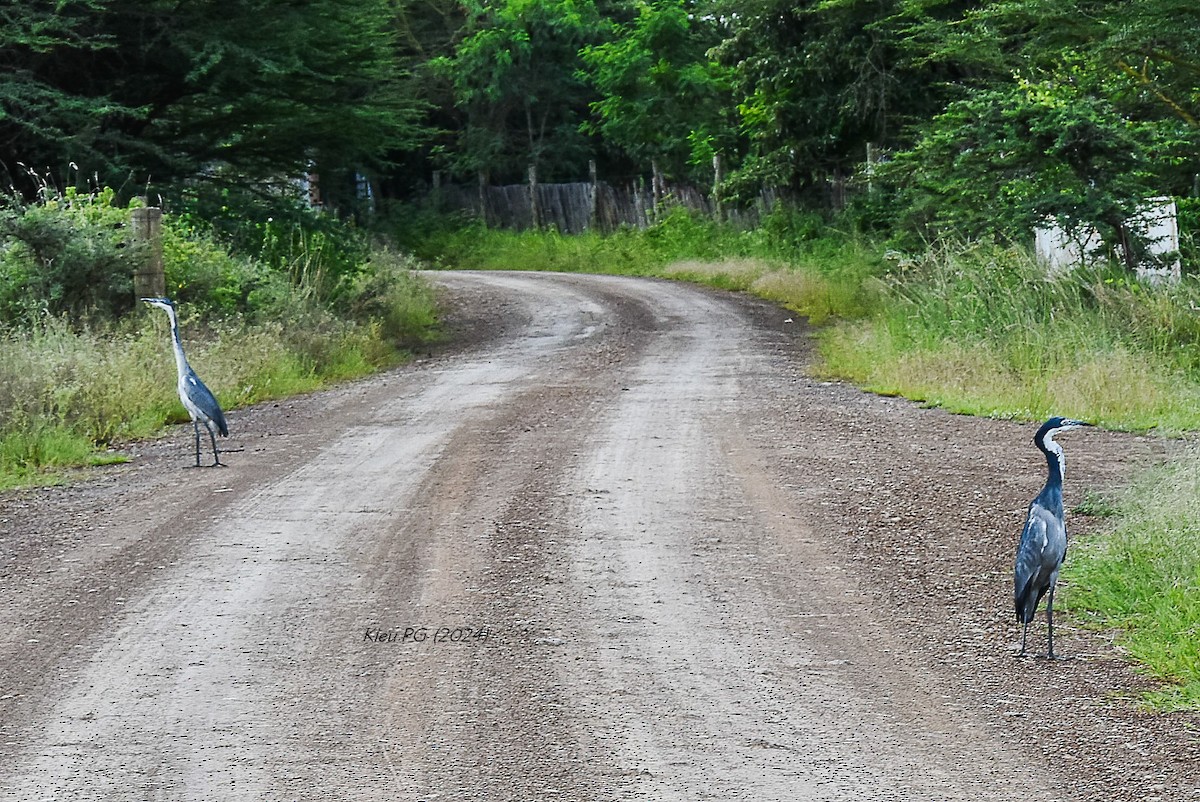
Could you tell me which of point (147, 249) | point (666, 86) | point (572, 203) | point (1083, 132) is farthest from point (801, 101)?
point (572, 203)

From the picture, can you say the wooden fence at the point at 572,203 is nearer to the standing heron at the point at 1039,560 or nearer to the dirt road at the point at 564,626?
the dirt road at the point at 564,626

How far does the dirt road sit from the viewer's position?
15.8 feet

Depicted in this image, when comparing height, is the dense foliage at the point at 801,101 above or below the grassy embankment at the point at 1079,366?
above

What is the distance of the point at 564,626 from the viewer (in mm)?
6410

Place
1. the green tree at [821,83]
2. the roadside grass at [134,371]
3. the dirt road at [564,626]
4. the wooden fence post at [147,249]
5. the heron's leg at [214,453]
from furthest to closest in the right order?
1. the green tree at [821,83]
2. the wooden fence post at [147,249]
3. the roadside grass at [134,371]
4. the heron's leg at [214,453]
5. the dirt road at [564,626]

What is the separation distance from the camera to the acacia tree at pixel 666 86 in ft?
127

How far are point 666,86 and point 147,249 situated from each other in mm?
25830


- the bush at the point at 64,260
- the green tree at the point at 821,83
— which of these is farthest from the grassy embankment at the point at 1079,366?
the bush at the point at 64,260

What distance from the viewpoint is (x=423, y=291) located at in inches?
1000

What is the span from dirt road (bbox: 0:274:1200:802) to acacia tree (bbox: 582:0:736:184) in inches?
1097

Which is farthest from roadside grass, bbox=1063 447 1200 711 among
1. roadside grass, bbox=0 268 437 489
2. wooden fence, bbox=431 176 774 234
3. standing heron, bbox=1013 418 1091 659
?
wooden fence, bbox=431 176 774 234

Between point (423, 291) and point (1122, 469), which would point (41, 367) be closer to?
point (1122, 469)

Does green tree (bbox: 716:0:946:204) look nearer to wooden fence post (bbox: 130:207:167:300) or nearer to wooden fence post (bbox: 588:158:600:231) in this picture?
wooden fence post (bbox: 130:207:167:300)

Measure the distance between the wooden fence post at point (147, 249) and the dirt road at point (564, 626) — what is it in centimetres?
422
